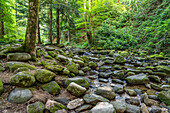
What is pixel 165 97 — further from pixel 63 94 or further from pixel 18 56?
pixel 18 56

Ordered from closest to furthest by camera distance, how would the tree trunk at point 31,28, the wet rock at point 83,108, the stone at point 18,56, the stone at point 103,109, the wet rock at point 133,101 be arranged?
the stone at point 103,109 → the wet rock at point 83,108 → the wet rock at point 133,101 → the stone at point 18,56 → the tree trunk at point 31,28

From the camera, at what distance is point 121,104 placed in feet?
8.49

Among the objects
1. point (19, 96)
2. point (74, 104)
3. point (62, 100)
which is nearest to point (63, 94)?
point (62, 100)

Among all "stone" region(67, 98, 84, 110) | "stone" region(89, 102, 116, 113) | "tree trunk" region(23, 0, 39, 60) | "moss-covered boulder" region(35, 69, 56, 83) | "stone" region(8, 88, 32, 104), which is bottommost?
"stone" region(67, 98, 84, 110)

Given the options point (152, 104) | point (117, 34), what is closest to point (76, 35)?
point (117, 34)

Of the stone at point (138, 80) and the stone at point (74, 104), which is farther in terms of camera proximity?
the stone at point (138, 80)

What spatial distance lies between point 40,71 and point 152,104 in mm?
3484

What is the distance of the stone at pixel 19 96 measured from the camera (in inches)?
88.9

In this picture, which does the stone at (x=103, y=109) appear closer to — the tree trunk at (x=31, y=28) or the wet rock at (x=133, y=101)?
the wet rock at (x=133, y=101)

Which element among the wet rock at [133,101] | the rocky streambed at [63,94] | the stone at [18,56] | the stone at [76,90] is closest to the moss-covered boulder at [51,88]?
the rocky streambed at [63,94]

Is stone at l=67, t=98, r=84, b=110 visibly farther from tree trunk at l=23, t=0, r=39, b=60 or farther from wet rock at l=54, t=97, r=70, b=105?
tree trunk at l=23, t=0, r=39, b=60

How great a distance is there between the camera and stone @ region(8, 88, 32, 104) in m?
2.26

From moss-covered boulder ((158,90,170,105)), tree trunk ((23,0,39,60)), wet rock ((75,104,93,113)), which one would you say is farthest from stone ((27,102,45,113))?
moss-covered boulder ((158,90,170,105))

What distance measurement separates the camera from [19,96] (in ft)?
7.60
